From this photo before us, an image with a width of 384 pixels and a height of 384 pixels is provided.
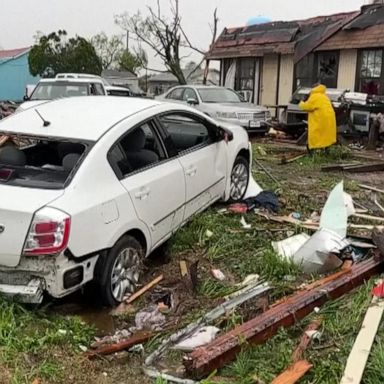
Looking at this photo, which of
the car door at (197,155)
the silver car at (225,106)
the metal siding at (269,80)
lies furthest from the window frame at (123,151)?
the metal siding at (269,80)

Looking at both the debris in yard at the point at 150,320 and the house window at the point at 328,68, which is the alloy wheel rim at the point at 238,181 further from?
the house window at the point at 328,68

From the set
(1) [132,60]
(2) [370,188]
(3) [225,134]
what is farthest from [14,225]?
(1) [132,60]

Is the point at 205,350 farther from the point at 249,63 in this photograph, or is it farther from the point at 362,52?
the point at 249,63

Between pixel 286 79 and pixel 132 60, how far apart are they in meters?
38.3

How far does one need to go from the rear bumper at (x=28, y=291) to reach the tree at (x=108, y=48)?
60.2m

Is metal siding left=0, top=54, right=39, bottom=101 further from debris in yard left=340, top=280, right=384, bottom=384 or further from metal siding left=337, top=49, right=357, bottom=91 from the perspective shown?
debris in yard left=340, top=280, right=384, bottom=384

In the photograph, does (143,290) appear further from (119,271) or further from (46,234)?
(46,234)

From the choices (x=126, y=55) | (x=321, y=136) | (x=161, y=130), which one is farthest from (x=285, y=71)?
(x=126, y=55)

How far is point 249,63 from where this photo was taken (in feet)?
79.9

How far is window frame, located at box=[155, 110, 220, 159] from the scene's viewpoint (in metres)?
5.77

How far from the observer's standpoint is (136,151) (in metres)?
5.41

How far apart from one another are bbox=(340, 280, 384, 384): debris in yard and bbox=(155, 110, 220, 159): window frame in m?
2.49

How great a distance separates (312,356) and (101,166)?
2.22m

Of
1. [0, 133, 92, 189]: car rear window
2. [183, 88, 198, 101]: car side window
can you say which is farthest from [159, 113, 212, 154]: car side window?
[183, 88, 198, 101]: car side window
